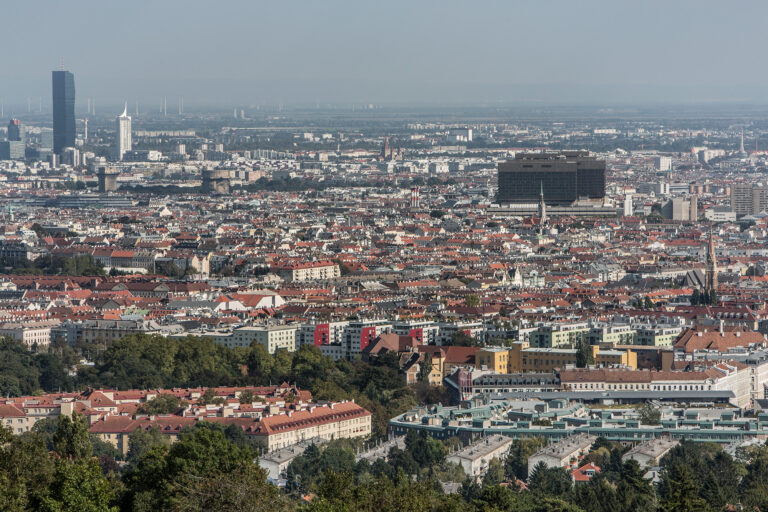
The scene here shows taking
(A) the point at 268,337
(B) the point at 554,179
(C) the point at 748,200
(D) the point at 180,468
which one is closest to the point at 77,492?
(D) the point at 180,468

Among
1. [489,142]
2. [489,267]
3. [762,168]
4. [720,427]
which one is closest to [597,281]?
[489,267]

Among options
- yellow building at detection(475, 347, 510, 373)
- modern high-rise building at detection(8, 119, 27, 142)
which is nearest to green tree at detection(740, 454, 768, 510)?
yellow building at detection(475, 347, 510, 373)

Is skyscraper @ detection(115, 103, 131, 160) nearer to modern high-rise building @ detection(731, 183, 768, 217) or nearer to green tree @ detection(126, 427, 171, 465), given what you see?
modern high-rise building @ detection(731, 183, 768, 217)

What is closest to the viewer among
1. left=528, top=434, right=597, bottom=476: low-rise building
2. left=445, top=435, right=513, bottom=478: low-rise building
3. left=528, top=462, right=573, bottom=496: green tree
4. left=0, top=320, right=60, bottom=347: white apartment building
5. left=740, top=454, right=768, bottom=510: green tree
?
left=740, top=454, right=768, bottom=510: green tree

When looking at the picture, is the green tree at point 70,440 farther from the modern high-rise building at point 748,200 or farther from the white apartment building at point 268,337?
the modern high-rise building at point 748,200

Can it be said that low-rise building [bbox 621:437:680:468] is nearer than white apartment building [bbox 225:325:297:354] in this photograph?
Yes

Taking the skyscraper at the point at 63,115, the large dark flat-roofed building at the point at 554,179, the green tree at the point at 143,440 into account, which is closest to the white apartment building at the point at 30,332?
the green tree at the point at 143,440

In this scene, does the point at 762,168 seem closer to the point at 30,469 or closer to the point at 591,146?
the point at 591,146

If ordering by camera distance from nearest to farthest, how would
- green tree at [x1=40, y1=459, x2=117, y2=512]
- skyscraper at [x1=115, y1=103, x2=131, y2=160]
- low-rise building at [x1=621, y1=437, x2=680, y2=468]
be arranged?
green tree at [x1=40, y1=459, x2=117, y2=512], low-rise building at [x1=621, y1=437, x2=680, y2=468], skyscraper at [x1=115, y1=103, x2=131, y2=160]
